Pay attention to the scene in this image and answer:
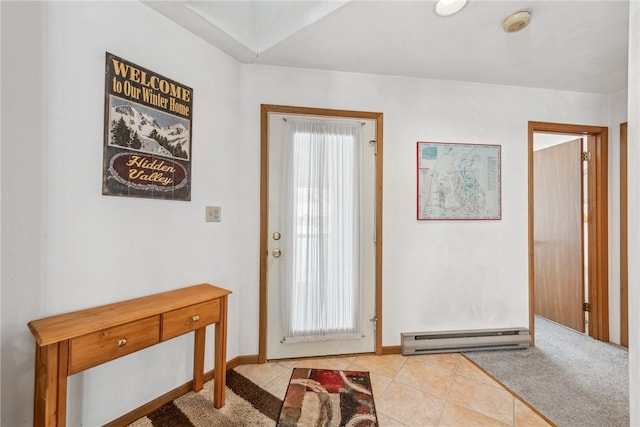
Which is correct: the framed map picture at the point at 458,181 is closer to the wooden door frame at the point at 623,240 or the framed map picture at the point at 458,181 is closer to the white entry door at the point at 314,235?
the white entry door at the point at 314,235

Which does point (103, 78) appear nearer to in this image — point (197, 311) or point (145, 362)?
point (197, 311)

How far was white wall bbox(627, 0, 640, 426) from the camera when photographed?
0.53m

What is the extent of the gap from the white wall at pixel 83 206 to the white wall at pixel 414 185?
73cm

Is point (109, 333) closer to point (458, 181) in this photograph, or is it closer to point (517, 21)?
point (458, 181)

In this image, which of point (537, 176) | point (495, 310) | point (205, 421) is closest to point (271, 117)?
point (205, 421)

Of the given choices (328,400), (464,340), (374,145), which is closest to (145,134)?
(374,145)

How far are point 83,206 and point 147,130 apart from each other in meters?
0.54

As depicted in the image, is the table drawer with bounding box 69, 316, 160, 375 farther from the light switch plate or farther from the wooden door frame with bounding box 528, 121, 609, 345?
the wooden door frame with bounding box 528, 121, 609, 345

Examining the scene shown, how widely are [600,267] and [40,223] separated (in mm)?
4321

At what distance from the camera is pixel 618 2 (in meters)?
1.55

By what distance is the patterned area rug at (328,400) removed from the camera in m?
1.62

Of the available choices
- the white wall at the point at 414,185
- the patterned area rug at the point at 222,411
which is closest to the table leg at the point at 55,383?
the patterned area rug at the point at 222,411

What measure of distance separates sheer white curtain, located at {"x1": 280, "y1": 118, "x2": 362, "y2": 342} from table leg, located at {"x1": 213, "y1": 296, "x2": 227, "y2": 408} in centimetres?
58

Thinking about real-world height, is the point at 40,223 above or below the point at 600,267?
above
